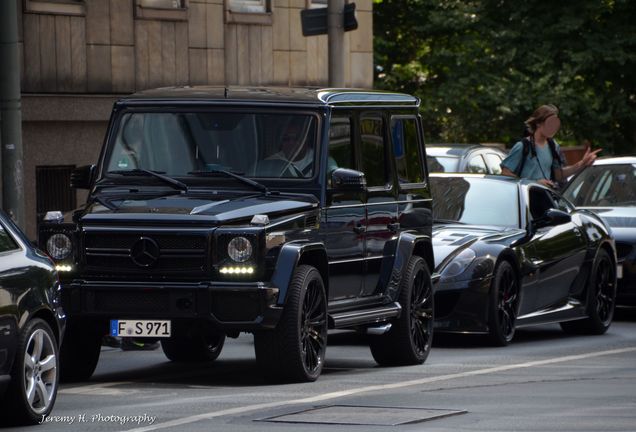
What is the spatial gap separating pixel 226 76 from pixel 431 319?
41.2ft

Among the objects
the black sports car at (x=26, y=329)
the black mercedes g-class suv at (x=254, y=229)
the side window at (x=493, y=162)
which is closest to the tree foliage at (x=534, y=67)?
the side window at (x=493, y=162)

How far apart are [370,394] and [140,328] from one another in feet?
5.02

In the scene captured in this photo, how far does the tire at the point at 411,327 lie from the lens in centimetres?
1384

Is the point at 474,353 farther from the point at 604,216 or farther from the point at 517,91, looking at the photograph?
the point at 517,91

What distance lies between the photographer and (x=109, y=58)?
24.3 meters

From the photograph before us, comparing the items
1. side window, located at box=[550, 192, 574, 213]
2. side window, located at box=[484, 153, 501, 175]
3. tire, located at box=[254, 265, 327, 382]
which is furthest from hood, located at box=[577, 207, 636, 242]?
side window, located at box=[484, 153, 501, 175]

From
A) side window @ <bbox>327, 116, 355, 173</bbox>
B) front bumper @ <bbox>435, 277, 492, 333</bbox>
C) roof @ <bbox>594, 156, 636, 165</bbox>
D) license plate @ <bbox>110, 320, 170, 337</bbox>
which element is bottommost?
front bumper @ <bbox>435, 277, 492, 333</bbox>

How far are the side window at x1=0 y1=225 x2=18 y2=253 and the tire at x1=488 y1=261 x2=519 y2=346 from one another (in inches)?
229

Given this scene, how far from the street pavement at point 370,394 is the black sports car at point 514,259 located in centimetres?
38

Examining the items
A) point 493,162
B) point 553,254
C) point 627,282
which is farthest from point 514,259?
point 493,162

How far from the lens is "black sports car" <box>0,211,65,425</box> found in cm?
989

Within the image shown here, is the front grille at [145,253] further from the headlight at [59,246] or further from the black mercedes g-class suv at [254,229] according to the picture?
the headlight at [59,246]

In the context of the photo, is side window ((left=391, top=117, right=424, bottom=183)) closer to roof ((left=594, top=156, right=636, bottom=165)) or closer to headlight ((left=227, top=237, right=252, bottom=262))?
headlight ((left=227, top=237, right=252, bottom=262))

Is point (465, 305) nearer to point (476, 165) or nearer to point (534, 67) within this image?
point (476, 165)
